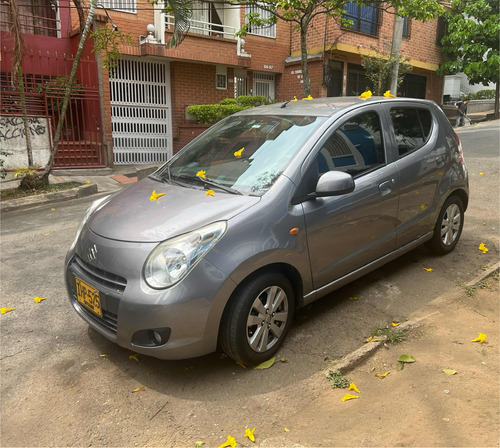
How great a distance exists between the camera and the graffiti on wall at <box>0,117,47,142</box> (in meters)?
9.51

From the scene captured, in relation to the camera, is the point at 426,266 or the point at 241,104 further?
the point at 241,104

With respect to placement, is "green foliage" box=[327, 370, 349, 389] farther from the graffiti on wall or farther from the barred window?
the barred window

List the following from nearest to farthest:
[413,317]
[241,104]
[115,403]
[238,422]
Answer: [238,422] → [115,403] → [413,317] → [241,104]

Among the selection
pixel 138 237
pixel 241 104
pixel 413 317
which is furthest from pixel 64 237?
pixel 241 104

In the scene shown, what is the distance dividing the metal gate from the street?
28.2 ft

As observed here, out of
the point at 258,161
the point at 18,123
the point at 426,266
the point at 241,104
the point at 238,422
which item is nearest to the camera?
the point at 238,422

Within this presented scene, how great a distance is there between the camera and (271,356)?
3.08m

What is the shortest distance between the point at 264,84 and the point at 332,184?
13677 millimetres

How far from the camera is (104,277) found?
2834 mm

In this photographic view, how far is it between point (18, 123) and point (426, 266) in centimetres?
879

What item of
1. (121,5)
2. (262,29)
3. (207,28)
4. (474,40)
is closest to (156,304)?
(121,5)

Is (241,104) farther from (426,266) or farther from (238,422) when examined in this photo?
(238,422)

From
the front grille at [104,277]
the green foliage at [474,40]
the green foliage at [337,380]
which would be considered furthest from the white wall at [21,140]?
the green foliage at [474,40]

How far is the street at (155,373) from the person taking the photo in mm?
2529
